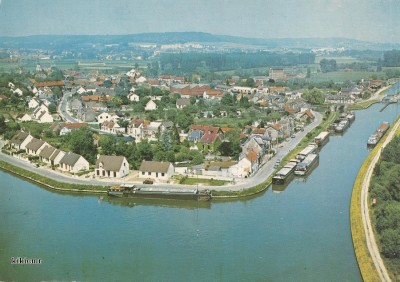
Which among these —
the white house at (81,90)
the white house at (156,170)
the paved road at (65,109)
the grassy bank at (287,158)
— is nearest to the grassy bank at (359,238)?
the grassy bank at (287,158)

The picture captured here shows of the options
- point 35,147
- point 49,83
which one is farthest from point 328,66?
point 35,147

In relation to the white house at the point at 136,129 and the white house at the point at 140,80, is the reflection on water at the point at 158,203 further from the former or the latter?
the white house at the point at 140,80

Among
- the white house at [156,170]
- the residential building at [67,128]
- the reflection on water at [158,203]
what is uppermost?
the white house at [156,170]

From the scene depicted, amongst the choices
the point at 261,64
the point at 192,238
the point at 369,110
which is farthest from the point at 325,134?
the point at 261,64

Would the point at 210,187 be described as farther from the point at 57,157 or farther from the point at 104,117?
the point at 104,117

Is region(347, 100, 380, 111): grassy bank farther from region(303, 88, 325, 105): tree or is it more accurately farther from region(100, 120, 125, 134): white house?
region(100, 120, 125, 134): white house
